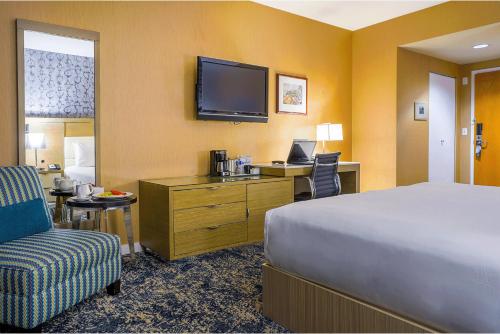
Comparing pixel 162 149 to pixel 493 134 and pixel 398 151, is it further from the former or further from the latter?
pixel 493 134

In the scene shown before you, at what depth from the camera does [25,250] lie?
1943 millimetres

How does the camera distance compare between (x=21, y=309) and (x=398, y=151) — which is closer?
(x=21, y=309)

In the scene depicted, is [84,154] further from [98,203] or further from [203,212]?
[203,212]

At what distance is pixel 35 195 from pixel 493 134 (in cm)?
617

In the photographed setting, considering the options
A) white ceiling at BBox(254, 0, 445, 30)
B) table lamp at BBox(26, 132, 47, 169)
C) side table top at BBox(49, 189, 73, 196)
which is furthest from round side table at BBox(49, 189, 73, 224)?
white ceiling at BBox(254, 0, 445, 30)

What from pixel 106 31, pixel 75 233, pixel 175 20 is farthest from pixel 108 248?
pixel 175 20

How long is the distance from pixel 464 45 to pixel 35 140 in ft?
16.6

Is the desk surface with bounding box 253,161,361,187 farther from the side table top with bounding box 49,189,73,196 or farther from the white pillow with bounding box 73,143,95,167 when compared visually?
the side table top with bounding box 49,189,73,196

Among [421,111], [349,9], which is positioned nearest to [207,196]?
[349,9]

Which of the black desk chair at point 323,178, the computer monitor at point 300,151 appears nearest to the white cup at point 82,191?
the black desk chair at point 323,178

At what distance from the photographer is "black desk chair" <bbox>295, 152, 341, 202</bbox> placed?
3.64m

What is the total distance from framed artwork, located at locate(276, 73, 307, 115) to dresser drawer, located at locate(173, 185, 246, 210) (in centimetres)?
146

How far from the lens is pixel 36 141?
282 cm

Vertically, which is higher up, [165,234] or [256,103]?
[256,103]
